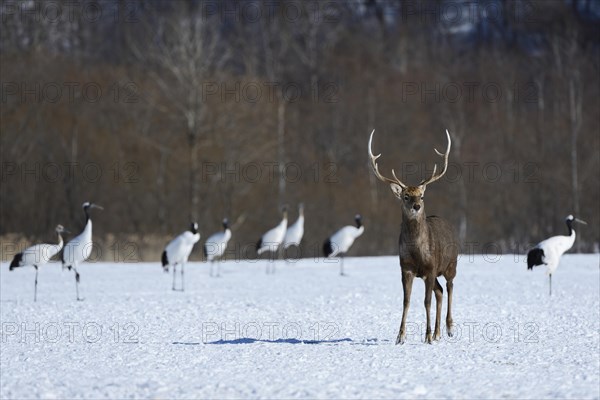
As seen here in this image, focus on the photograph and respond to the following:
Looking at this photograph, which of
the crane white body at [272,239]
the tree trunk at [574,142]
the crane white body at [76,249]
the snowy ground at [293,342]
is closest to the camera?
the snowy ground at [293,342]

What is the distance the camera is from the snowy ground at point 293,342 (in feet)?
26.5

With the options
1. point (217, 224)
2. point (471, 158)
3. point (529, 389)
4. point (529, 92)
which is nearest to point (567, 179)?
point (471, 158)

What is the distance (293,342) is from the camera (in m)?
11.0

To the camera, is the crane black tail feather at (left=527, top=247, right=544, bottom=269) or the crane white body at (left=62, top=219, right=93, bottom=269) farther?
the crane white body at (left=62, top=219, right=93, bottom=269)

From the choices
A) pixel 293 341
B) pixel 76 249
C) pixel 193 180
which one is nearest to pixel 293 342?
pixel 293 341

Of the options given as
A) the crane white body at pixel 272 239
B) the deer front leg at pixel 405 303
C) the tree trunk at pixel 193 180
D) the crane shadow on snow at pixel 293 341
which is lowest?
the crane shadow on snow at pixel 293 341

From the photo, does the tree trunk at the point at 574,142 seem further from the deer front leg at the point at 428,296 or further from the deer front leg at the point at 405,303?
the deer front leg at the point at 405,303

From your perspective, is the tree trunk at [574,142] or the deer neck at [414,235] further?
the tree trunk at [574,142]

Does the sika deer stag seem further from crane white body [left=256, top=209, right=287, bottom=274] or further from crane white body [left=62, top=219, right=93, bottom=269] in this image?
crane white body [left=256, top=209, right=287, bottom=274]

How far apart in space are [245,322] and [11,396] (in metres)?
5.92

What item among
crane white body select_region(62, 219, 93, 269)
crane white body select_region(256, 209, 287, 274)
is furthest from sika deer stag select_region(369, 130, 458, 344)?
crane white body select_region(256, 209, 287, 274)

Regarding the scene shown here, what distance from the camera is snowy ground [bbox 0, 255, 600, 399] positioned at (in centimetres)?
807

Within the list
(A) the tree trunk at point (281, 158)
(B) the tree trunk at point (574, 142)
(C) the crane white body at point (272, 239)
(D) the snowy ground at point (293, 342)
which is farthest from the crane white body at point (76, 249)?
(B) the tree trunk at point (574, 142)

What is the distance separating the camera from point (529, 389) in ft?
26.0
